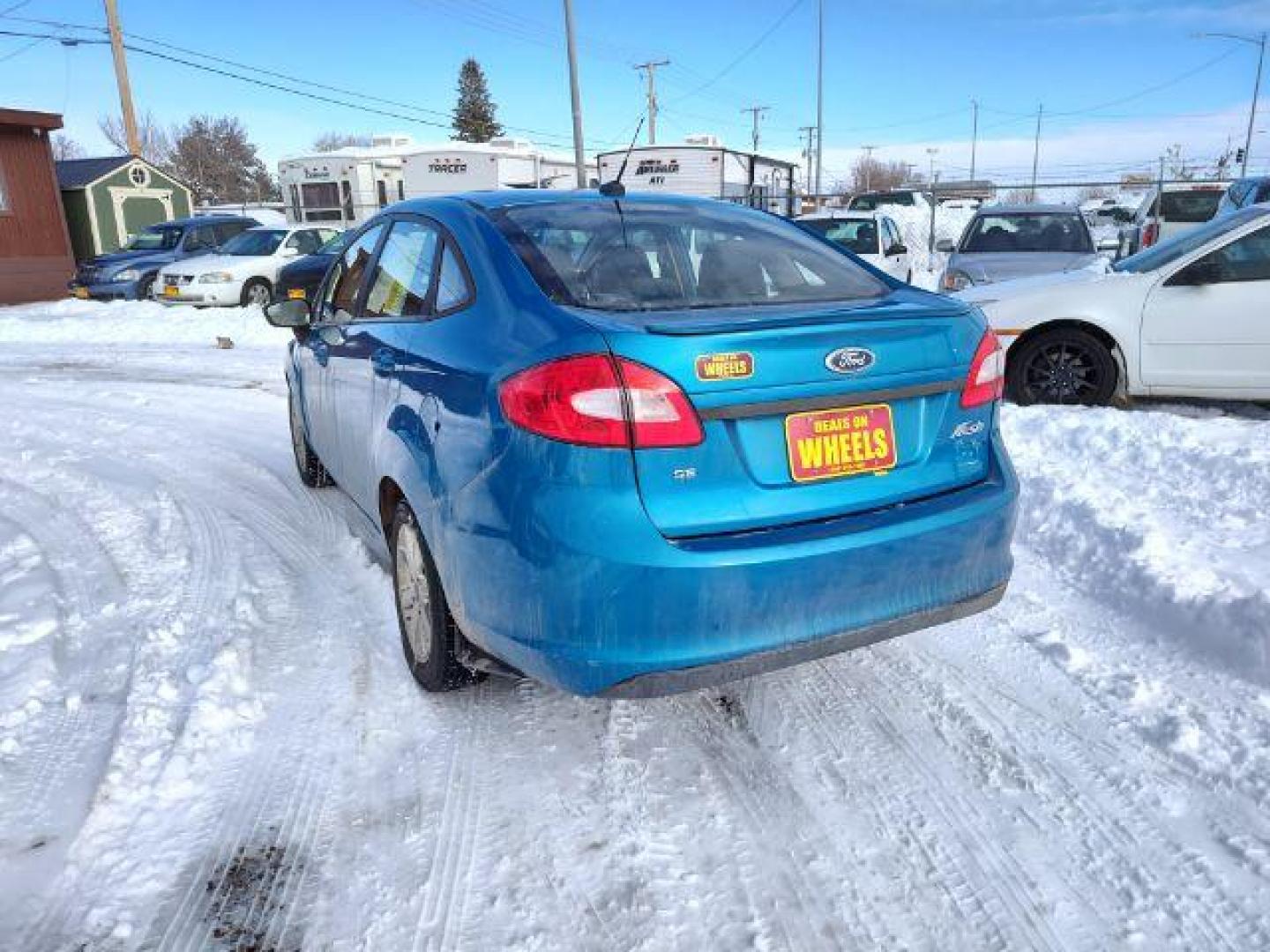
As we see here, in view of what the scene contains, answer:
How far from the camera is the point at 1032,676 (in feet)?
10.4

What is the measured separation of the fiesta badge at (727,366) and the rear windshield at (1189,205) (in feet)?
60.0

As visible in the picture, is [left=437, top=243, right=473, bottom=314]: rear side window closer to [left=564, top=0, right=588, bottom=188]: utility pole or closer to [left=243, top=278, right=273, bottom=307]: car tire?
[left=243, top=278, right=273, bottom=307]: car tire

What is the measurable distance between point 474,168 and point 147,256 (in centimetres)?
1274

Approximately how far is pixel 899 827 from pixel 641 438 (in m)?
1.24

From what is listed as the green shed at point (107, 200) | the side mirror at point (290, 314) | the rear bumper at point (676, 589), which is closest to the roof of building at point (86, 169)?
the green shed at point (107, 200)

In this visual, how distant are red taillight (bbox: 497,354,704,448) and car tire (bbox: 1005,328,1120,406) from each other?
5306mm

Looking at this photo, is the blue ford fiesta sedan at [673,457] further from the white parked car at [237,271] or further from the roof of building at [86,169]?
the roof of building at [86,169]

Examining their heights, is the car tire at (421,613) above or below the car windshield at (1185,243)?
below

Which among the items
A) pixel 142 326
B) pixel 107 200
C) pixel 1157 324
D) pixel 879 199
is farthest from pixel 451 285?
pixel 879 199

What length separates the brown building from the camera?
65.4 feet

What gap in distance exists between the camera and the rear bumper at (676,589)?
2.24 metres

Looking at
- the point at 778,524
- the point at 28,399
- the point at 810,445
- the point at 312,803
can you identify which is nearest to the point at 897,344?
the point at 810,445

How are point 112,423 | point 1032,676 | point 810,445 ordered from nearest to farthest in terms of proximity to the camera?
point 810,445 → point 1032,676 → point 112,423

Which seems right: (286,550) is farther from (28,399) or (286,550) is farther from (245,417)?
(28,399)
